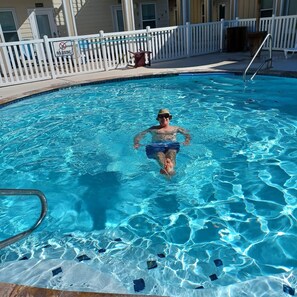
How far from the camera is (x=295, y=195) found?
3.89 m

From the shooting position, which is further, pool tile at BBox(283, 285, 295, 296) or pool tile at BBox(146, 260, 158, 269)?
pool tile at BBox(146, 260, 158, 269)

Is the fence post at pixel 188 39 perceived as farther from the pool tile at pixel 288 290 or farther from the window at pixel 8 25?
the pool tile at pixel 288 290

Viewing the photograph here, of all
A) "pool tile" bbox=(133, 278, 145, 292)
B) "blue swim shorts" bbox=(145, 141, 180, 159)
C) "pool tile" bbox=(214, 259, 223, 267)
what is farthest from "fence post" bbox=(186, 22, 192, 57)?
"pool tile" bbox=(133, 278, 145, 292)

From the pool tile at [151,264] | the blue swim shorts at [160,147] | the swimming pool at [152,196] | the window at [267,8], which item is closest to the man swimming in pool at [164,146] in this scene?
the blue swim shorts at [160,147]

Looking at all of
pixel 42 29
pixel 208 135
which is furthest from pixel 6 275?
pixel 42 29

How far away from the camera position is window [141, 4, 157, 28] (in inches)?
663

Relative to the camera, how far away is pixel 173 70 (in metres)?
10.4

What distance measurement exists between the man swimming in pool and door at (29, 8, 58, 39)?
11879mm

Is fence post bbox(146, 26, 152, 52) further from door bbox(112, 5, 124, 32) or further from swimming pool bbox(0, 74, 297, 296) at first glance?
door bbox(112, 5, 124, 32)

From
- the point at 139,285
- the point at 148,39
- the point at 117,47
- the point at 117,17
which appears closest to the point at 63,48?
the point at 117,47

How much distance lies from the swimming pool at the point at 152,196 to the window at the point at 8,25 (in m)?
7.35

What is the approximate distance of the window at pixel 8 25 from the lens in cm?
1303

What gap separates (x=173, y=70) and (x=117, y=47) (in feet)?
8.30

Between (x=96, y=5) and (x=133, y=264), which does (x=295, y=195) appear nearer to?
(x=133, y=264)
